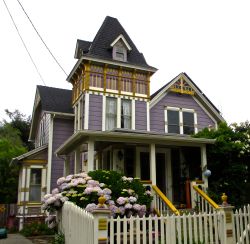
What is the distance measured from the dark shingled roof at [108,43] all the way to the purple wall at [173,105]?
2.39 metres

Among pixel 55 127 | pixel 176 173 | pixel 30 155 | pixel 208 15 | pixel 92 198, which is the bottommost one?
pixel 92 198

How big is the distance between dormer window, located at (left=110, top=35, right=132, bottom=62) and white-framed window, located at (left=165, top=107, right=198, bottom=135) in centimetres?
383

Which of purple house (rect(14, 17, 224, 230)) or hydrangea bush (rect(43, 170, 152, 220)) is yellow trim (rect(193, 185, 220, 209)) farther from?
hydrangea bush (rect(43, 170, 152, 220))

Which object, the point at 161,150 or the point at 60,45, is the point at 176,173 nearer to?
the point at 161,150

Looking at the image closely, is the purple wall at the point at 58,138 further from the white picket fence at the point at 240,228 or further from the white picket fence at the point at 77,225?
the white picket fence at the point at 240,228

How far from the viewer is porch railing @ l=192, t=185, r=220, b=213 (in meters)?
10.2

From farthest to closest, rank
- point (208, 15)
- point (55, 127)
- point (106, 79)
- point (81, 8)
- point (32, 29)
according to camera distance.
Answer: point (55, 127), point (106, 79), point (32, 29), point (208, 15), point (81, 8)

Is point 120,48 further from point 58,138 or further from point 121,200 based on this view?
point 121,200

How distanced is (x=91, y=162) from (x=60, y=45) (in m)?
4.99

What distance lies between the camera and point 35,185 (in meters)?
15.7

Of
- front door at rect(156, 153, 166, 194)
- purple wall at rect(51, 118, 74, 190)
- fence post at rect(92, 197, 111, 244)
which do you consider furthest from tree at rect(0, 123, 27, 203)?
fence post at rect(92, 197, 111, 244)

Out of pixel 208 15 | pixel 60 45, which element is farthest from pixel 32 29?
pixel 208 15

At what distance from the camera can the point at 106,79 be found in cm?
1517

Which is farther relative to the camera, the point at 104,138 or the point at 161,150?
the point at 161,150
